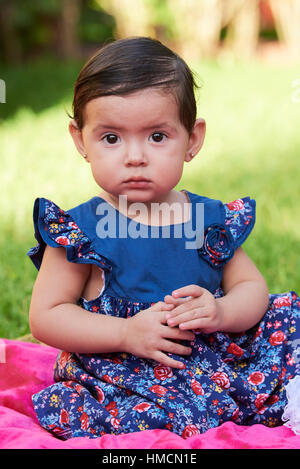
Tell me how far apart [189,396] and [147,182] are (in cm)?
51

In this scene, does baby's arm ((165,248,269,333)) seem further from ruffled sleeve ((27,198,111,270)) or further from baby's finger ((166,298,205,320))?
ruffled sleeve ((27,198,111,270))

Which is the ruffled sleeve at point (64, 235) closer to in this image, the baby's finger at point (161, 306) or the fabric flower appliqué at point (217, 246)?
the baby's finger at point (161, 306)

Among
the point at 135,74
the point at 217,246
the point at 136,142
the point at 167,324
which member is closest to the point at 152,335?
the point at 167,324

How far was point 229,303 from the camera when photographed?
1.69 m

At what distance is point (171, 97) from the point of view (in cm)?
158

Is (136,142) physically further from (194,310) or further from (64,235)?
(194,310)

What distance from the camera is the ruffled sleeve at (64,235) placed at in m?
1.60

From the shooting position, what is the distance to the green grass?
298 centimetres

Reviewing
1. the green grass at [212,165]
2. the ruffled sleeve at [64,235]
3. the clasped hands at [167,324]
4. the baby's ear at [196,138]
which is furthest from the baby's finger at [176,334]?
the green grass at [212,165]

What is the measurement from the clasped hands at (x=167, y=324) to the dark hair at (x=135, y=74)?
1.38ft

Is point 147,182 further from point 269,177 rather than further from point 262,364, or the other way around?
point 269,177

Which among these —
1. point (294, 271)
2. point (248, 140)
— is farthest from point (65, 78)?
point (294, 271)

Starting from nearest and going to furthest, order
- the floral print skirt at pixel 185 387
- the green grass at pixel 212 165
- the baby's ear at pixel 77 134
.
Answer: the floral print skirt at pixel 185 387 → the baby's ear at pixel 77 134 → the green grass at pixel 212 165

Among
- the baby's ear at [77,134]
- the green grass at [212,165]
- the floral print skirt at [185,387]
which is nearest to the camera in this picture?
the floral print skirt at [185,387]
